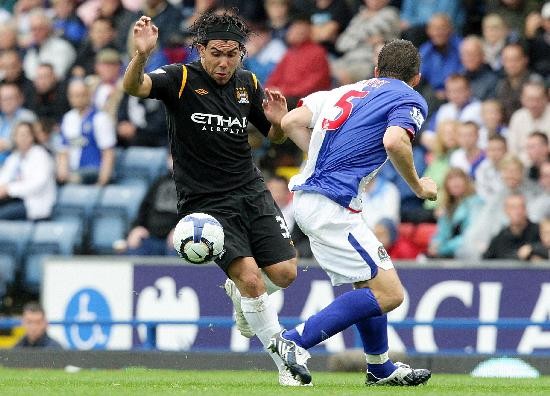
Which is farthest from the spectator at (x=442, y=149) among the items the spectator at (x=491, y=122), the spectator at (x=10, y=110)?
the spectator at (x=10, y=110)

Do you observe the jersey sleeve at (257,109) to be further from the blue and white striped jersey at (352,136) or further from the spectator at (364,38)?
the spectator at (364,38)

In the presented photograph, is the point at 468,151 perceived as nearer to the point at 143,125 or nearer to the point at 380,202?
the point at 380,202

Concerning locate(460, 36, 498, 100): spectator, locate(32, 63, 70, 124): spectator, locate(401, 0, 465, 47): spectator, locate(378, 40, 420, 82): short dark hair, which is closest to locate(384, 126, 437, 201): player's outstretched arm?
locate(378, 40, 420, 82): short dark hair

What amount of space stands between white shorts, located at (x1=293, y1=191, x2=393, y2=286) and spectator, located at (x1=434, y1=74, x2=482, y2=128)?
6.48m

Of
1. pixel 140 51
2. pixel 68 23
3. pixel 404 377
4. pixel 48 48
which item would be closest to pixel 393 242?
pixel 404 377

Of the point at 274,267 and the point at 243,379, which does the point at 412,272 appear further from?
the point at 274,267

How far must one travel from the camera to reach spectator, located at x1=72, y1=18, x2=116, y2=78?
62.1 ft

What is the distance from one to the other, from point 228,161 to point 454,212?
16.5 ft

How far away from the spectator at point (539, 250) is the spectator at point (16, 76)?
26.4 feet

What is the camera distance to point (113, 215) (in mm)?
16734

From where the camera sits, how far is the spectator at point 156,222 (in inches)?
612

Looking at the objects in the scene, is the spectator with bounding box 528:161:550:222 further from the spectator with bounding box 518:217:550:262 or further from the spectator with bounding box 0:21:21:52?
the spectator with bounding box 0:21:21:52

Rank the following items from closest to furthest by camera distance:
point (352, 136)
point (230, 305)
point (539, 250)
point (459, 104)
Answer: point (352, 136), point (539, 250), point (230, 305), point (459, 104)

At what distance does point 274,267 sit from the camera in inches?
387
